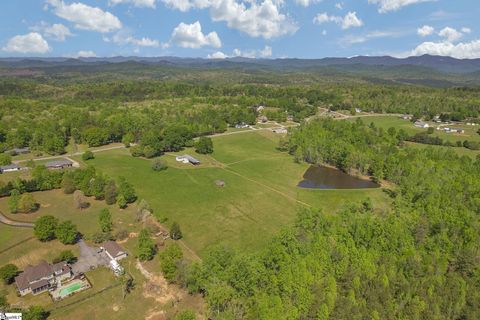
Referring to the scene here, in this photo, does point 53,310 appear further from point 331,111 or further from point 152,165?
point 331,111

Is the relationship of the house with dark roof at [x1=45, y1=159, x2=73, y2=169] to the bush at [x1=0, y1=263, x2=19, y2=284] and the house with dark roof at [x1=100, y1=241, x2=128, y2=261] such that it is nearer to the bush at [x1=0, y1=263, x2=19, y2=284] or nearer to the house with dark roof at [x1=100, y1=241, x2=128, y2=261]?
the house with dark roof at [x1=100, y1=241, x2=128, y2=261]

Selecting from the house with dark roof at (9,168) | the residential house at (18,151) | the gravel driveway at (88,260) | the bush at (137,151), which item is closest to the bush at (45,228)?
the gravel driveway at (88,260)

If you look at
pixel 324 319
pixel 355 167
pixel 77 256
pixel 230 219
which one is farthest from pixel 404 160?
pixel 77 256

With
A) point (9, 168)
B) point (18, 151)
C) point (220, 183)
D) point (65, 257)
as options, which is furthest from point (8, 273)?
point (18, 151)

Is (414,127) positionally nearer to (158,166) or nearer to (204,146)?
(204,146)

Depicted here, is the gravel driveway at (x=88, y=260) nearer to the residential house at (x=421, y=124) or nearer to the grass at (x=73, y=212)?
the grass at (x=73, y=212)
